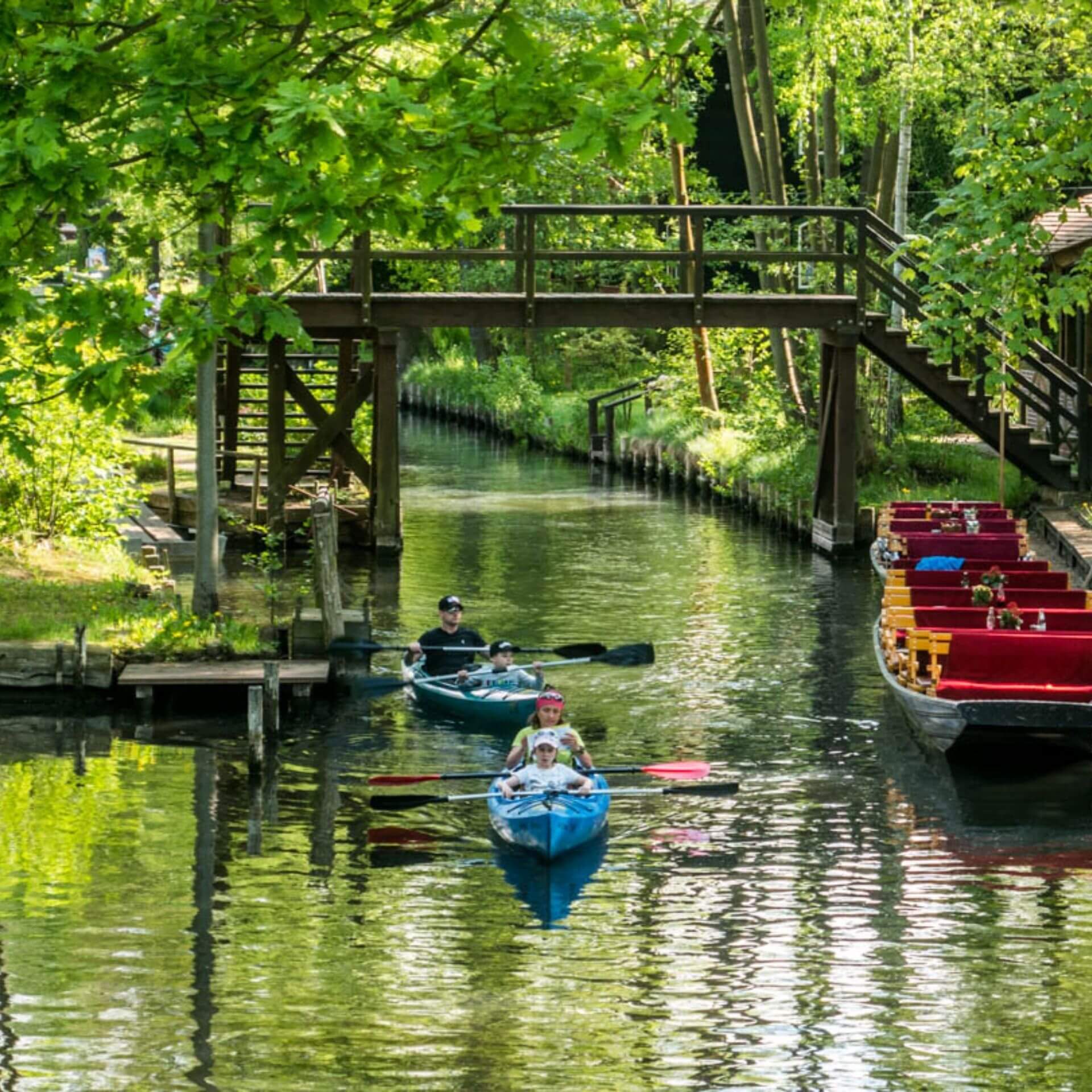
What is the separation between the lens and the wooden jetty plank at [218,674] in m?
21.1

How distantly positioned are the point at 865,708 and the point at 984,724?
12.0 feet

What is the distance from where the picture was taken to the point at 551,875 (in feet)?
52.8

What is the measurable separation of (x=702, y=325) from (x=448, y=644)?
10916mm

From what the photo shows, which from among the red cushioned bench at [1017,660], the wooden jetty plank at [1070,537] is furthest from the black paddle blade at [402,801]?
the wooden jetty plank at [1070,537]

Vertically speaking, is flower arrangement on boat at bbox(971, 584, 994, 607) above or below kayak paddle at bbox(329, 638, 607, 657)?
above

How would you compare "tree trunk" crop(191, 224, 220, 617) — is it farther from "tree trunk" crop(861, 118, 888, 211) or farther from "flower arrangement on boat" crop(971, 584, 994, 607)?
"tree trunk" crop(861, 118, 888, 211)

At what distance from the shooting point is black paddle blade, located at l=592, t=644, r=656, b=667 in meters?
23.2

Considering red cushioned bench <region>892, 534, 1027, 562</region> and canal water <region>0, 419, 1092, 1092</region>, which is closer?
canal water <region>0, 419, 1092, 1092</region>

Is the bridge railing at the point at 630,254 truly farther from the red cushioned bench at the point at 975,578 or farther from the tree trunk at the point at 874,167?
the tree trunk at the point at 874,167

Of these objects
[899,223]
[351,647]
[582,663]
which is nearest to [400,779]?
[351,647]

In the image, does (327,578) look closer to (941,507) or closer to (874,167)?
(941,507)

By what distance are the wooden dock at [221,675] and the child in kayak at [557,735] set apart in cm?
351

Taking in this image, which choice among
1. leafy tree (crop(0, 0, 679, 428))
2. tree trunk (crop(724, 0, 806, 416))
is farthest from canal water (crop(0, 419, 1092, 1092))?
tree trunk (crop(724, 0, 806, 416))

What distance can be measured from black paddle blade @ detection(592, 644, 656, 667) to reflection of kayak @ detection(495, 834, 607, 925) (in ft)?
20.1
